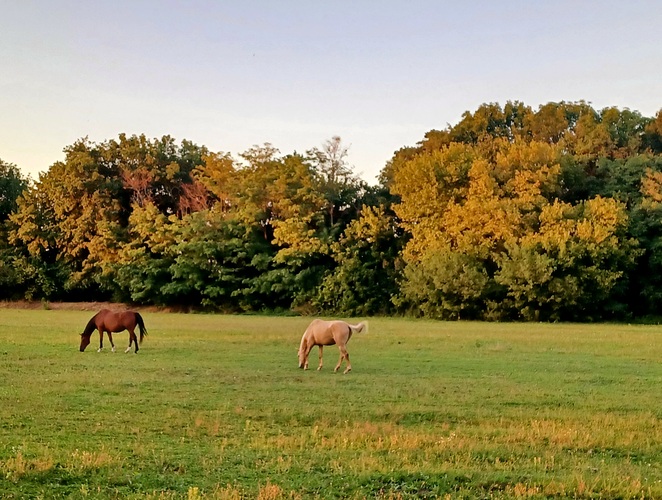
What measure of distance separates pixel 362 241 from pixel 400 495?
4378 cm

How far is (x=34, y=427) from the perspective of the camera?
969 centimetres

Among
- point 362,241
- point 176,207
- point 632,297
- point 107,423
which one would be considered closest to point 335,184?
point 362,241

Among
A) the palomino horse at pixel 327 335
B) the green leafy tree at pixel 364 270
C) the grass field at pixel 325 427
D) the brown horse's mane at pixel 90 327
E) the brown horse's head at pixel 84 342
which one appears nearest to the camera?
the grass field at pixel 325 427

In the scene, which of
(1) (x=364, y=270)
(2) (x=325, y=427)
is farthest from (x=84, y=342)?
(1) (x=364, y=270)

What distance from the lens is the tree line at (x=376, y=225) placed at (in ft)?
142

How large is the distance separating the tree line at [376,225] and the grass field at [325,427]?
24321 mm

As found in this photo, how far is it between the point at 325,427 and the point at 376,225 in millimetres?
39949

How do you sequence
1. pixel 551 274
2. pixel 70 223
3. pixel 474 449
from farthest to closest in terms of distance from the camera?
pixel 70 223
pixel 551 274
pixel 474 449

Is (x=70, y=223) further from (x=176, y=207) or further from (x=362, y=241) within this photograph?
Result: (x=362, y=241)

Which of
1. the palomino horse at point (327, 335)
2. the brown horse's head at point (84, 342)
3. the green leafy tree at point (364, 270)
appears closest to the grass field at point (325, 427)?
the palomino horse at point (327, 335)

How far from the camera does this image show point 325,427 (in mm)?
10047

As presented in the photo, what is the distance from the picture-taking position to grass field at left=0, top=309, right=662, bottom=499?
7180 mm

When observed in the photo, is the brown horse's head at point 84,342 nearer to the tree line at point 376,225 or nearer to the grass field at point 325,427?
the grass field at point 325,427

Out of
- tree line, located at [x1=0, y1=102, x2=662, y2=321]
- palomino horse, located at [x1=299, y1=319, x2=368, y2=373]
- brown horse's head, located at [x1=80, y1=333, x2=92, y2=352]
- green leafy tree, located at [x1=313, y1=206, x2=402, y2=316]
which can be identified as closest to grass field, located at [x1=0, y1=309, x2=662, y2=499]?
palomino horse, located at [x1=299, y1=319, x2=368, y2=373]
